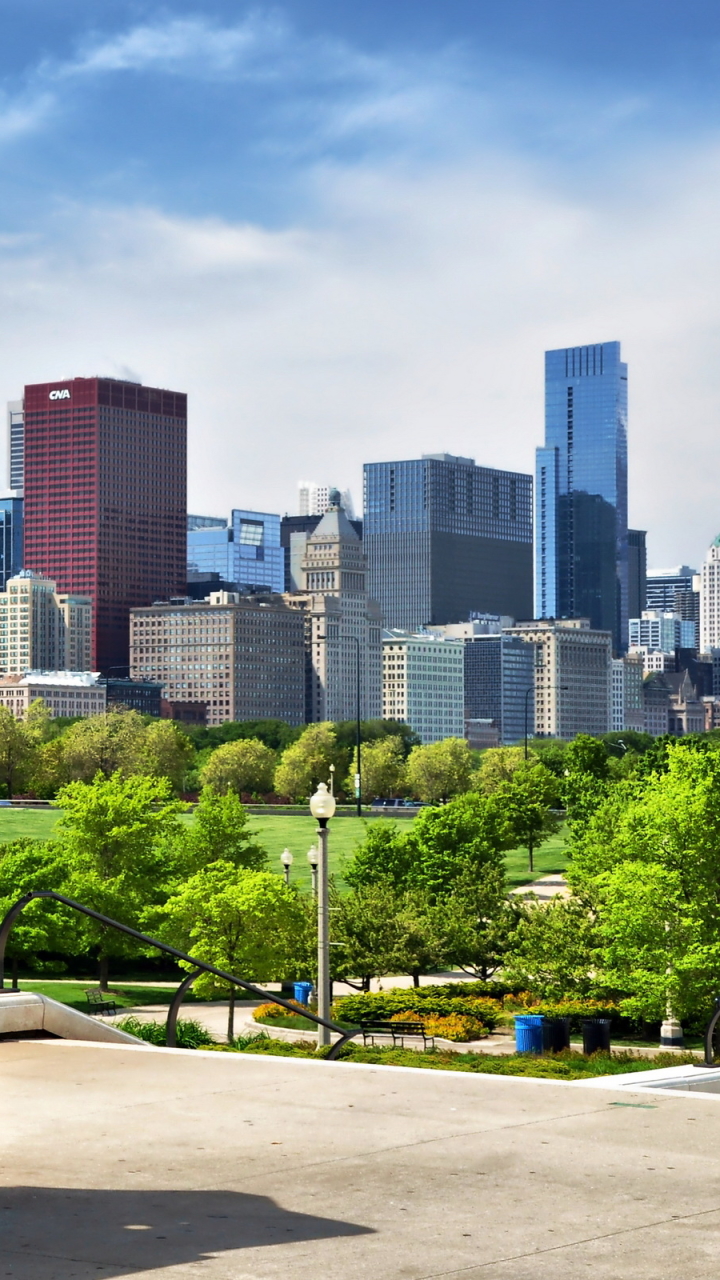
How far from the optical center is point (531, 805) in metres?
91.7

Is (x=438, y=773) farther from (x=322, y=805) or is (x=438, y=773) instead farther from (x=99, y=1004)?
(x=322, y=805)

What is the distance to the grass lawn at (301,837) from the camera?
94.5 meters

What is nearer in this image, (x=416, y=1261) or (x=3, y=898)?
(x=416, y=1261)

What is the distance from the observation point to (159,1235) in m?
8.83

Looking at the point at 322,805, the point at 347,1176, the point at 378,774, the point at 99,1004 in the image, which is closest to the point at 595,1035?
the point at 322,805

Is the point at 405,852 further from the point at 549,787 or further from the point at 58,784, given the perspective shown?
the point at 58,784

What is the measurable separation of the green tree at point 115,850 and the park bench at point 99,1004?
334 inches

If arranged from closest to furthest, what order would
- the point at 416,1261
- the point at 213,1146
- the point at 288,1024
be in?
the point at 416,1261
the point at 213,1146
the point at 288,1024

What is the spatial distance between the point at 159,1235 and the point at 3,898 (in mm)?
57243

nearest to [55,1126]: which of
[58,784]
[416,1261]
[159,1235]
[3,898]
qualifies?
[159,1235]

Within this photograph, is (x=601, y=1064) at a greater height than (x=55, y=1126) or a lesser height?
lesser

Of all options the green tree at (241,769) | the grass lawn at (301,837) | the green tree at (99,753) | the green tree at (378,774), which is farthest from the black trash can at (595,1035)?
the green tree at (241,769)

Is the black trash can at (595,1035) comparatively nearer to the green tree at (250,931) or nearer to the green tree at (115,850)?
the green tree at (250,931)

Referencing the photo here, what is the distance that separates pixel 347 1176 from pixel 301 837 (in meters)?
98.5
